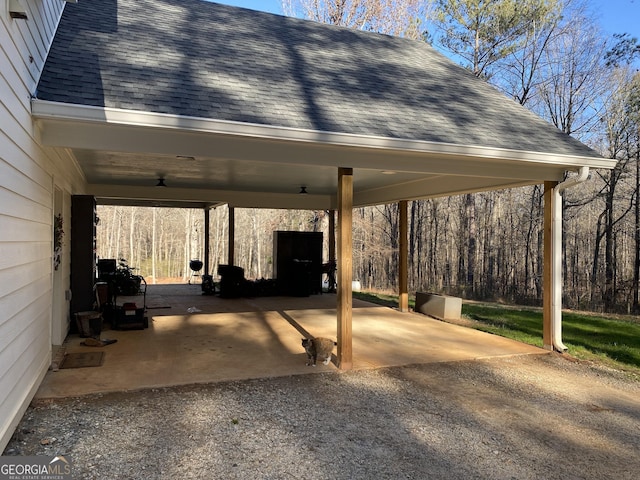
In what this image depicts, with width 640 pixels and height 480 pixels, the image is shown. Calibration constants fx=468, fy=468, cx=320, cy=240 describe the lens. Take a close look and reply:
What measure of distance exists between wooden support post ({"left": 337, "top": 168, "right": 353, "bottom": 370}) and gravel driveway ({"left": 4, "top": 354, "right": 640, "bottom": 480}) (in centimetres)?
30

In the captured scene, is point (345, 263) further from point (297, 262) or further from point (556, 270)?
point (297, 262)

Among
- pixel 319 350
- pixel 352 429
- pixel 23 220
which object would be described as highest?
pixel 23 220

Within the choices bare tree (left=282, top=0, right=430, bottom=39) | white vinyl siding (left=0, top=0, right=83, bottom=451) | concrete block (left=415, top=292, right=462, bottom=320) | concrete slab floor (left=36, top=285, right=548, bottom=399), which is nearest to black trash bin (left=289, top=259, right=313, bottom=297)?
concrete slab floor (left=36, top=285, right=548, bottom=399)

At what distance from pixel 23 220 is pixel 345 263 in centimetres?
282

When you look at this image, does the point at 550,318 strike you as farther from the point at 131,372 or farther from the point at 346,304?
the point at 131,372

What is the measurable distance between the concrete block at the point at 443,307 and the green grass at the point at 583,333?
0.37 meters

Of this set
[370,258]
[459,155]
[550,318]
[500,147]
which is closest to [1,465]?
[459,155]

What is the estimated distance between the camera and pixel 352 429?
3.38 meters

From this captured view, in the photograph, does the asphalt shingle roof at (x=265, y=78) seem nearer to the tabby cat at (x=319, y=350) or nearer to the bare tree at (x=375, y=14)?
the tabby cat at (x=319, y=350)

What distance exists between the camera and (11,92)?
2838 millimetres

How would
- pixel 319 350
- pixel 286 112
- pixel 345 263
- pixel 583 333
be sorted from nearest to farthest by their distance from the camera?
pixel 286 112, pixel 345 263, pixel 319 350, pixel 583 333

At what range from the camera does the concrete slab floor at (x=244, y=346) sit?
14.6 ft

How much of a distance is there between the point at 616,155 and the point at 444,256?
21.7 feet

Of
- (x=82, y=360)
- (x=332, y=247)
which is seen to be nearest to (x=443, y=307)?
(x=332, y=247)
